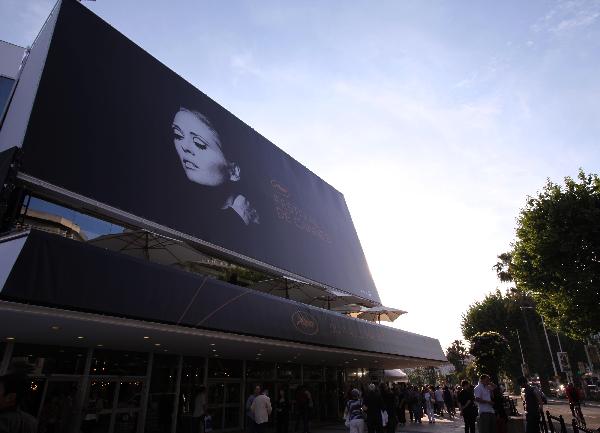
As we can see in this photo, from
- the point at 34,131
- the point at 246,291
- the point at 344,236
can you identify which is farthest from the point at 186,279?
the point at 344,236

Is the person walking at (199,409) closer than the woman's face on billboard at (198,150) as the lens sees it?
Yes

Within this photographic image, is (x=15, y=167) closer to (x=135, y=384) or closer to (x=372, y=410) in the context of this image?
(x=135, y=384)

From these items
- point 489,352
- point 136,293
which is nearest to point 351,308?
point 489,352

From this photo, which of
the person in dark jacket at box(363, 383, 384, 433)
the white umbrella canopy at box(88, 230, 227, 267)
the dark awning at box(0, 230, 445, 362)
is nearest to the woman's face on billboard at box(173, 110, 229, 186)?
the white umbrella canopy at box(88, 230, 227, 267)

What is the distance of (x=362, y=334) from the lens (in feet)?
49.2

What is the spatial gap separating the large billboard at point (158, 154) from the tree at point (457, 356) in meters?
66.0

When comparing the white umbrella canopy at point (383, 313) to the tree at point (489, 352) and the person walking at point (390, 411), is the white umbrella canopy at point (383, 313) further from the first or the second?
the person walking at point (390, 411)

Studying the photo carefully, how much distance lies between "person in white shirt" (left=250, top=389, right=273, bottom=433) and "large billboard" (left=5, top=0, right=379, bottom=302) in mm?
5570

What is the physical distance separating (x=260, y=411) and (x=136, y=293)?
454 centimetres

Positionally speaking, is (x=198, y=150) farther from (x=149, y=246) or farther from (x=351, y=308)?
(x=351, y=308)

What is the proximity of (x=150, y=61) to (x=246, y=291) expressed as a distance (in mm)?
9963

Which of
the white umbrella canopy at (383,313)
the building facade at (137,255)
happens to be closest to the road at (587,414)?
the building facade at (137,255)

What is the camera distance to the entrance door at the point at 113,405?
10.5m

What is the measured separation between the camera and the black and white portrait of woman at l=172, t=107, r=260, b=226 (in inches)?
567
